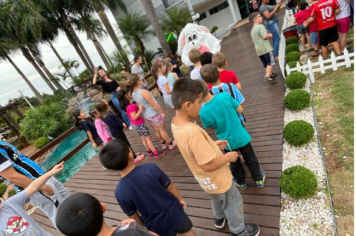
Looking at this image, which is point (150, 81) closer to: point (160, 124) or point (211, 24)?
point (160, 124)

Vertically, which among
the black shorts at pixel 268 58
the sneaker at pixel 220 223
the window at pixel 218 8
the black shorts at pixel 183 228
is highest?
the window at pixel 218 8

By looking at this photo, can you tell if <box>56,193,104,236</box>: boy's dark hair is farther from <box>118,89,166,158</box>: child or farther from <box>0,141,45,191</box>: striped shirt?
<box>118,89,166,158</box>: child

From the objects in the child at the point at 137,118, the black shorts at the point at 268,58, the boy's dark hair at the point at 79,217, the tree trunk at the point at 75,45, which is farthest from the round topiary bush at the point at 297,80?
the tree trunk at the point at 75,45

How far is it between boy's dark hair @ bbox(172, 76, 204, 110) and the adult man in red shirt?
4.30m

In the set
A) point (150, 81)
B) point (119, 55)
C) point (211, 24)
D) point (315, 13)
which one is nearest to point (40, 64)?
point (119, 55)

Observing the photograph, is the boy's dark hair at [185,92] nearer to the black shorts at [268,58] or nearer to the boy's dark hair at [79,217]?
the boy's dark hair at [79,217]

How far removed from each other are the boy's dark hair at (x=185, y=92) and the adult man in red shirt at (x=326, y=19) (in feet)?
14.1

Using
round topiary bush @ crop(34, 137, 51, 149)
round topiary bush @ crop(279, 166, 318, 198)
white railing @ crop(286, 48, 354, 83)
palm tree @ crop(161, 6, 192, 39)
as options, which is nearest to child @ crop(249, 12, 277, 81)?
white railing @ crop(286, 48, 354, 83)

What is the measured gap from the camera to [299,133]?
106 inches

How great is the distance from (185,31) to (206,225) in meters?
5.01

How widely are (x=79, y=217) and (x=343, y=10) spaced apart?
561 cm

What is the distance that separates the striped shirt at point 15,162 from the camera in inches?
72.0

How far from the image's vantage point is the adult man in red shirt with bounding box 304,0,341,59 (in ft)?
13.4

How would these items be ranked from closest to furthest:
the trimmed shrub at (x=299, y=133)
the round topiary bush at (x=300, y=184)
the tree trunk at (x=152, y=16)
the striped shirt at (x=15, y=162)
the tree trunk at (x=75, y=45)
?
1. the striped shirt at (x=15, y=162)
2. the round topiary bush at (x=300, y=184)
3. the trimmed shrub at (x=299, y=133)
4. the tree trunk at (x=152, y=16)
5. the tree trunk at (x=75, y=45)
